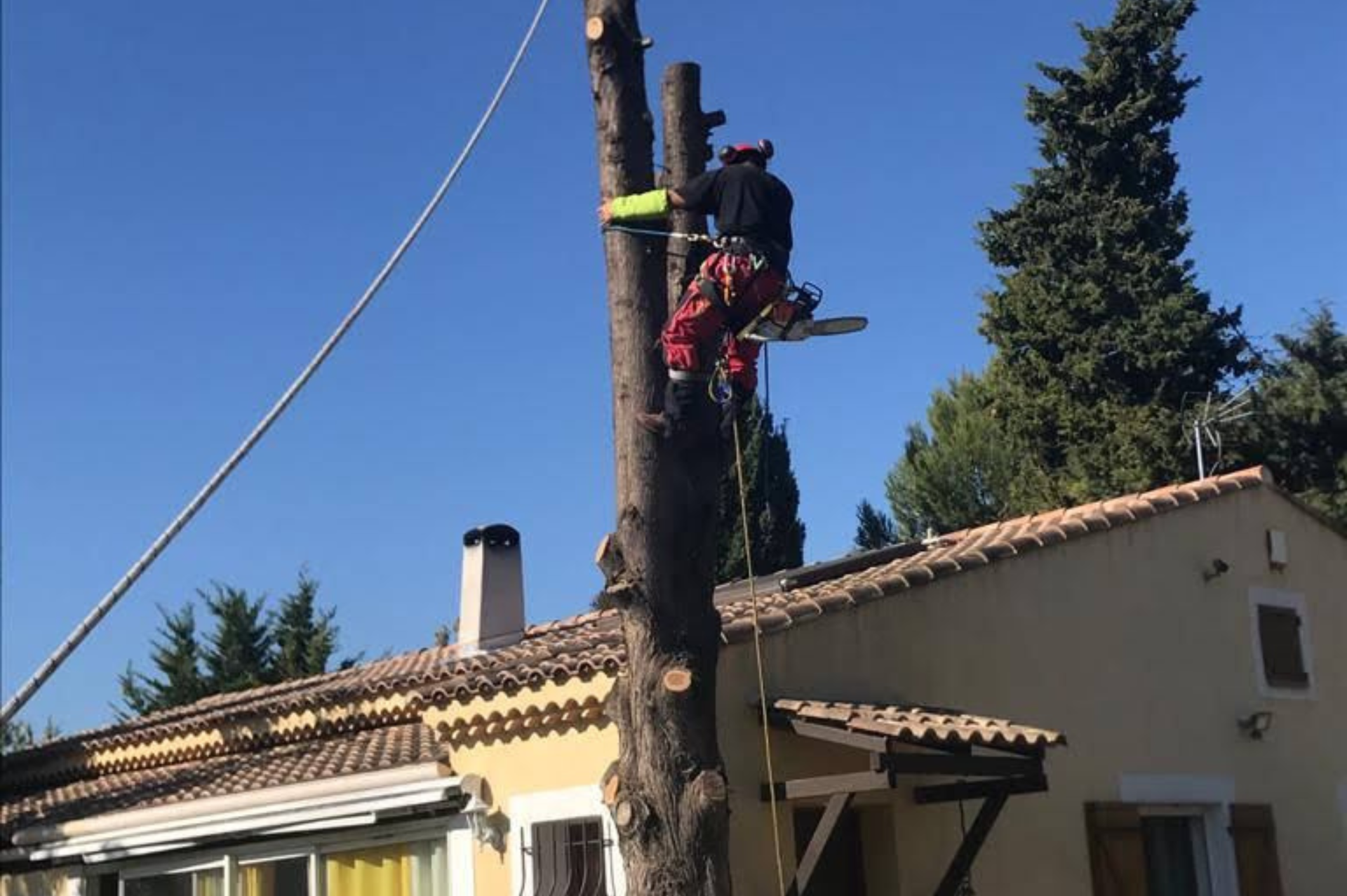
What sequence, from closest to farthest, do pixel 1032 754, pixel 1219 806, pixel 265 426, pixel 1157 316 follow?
pixel 265 426, pixel 1032 754, pixel 1219 806, pixel 1157 316

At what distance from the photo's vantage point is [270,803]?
1099 cm

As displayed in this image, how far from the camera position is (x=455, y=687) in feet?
35.1

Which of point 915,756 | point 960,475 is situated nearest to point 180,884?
point 915,756

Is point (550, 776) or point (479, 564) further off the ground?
point (479, 564)

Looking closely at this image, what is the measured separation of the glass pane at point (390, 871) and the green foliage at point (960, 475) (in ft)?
53.7

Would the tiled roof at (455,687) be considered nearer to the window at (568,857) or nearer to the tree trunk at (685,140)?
the window at (568,857)

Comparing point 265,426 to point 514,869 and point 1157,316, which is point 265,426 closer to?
point 514,869

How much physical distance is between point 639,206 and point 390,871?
5660 millimetres

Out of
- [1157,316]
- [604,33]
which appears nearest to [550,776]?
[604,33]

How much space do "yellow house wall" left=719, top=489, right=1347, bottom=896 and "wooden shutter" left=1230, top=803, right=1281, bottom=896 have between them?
210 millimetres

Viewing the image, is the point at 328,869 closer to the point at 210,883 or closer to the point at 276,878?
the point at 276,878

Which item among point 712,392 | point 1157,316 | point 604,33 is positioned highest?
point 1157,316

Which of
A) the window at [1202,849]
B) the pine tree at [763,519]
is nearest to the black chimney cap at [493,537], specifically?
the window at [1202,849]

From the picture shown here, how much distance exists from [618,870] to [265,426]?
12.0ft
